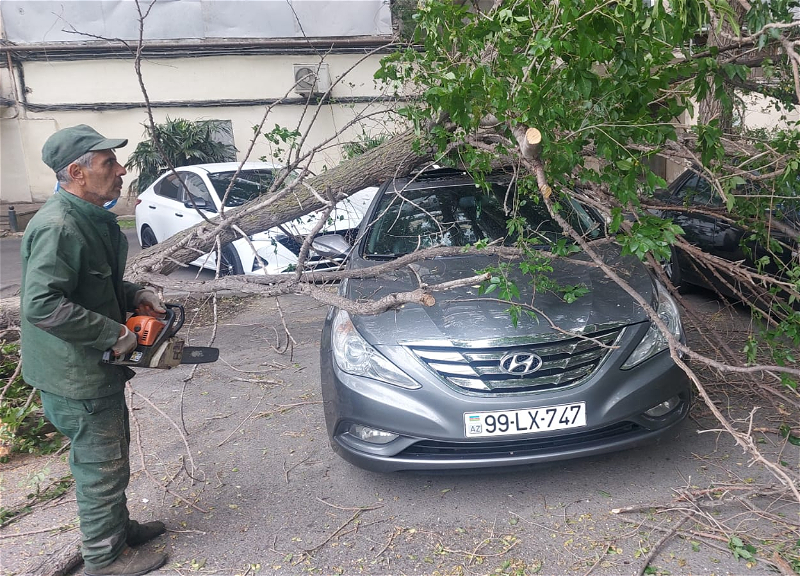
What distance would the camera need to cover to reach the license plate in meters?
3.07

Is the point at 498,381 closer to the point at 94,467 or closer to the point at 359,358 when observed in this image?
the point at 359,358

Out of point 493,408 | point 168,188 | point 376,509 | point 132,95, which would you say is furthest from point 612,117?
point 132,95

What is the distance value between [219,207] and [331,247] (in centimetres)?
363

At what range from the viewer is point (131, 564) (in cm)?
289

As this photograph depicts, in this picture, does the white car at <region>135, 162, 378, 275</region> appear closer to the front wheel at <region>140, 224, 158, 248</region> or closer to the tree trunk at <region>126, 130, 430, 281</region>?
the front wheel at <region>140, 224, 158, 248</region>

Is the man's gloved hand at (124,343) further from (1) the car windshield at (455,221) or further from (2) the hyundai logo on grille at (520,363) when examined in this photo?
(1) the car windshield at (455,221)

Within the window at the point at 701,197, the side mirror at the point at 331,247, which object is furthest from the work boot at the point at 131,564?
the window at the point at 701,197

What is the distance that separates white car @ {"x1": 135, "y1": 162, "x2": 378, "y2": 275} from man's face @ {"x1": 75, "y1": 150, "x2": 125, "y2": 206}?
126 inches

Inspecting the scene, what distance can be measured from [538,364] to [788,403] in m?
1.81

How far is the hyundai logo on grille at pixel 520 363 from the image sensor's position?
3170 millimetres

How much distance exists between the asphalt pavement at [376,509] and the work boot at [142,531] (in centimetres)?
6

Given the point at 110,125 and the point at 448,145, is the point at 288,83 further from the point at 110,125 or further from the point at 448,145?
the point at 448,145

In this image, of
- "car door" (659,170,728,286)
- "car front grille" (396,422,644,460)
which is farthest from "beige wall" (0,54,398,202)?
"car front grille" (396,422,644,460)

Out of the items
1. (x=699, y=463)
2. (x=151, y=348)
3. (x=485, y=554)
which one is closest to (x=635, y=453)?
(x=699, y=463)
